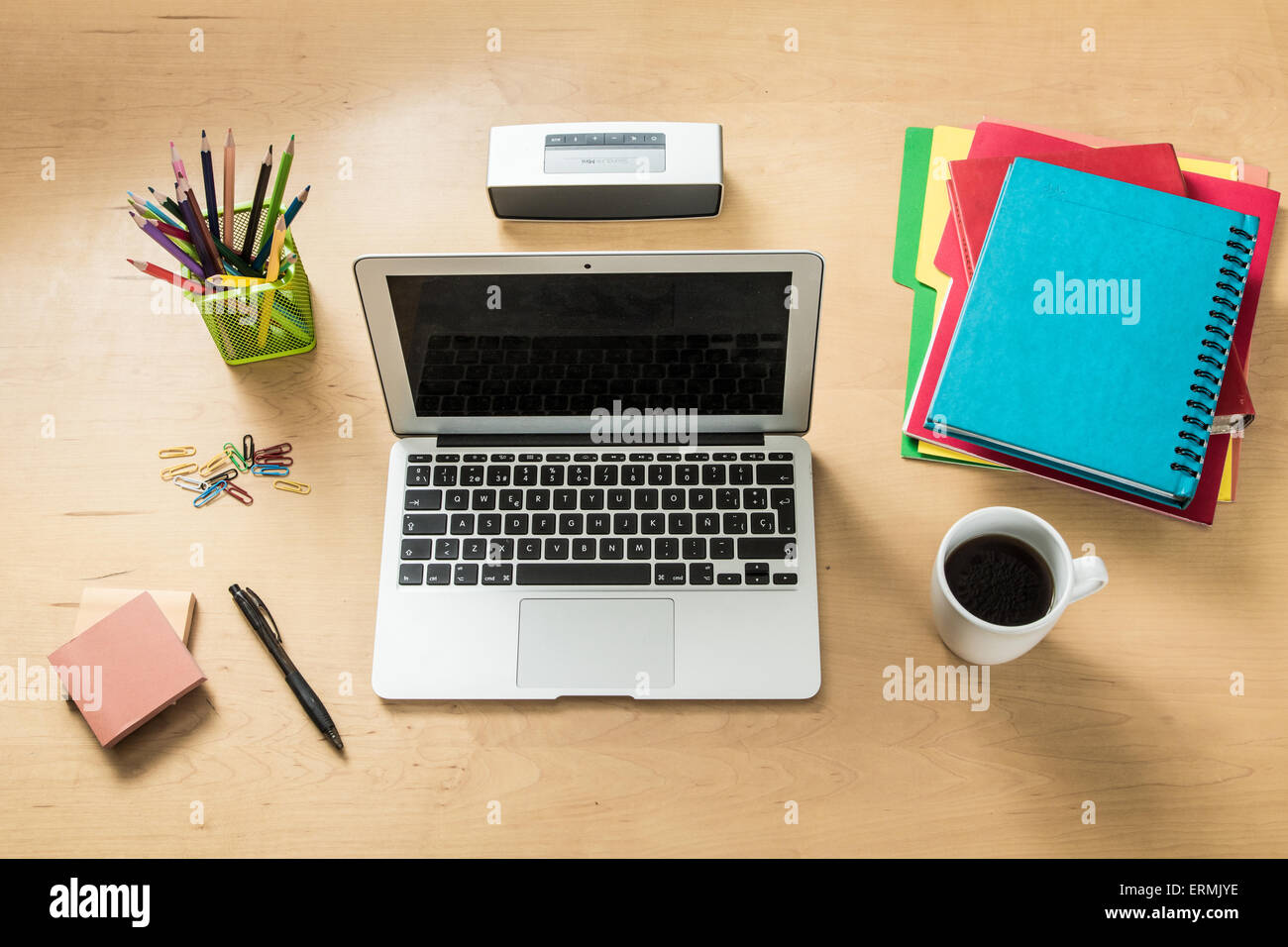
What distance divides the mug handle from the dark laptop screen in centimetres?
29

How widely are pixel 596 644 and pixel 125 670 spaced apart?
1.37 ft

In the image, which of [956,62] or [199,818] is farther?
[956,62]

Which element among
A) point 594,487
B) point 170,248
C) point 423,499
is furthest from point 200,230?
point 594,487

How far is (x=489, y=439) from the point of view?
0.90 meters

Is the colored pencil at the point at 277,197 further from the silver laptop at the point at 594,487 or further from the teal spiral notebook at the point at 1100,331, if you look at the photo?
the teal spiral notebook at the point at 1100,331

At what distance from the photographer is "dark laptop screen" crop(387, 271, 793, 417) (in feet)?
2.52

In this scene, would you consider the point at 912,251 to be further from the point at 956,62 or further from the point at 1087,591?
the point at 1087,591

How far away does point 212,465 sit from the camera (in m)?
0.92

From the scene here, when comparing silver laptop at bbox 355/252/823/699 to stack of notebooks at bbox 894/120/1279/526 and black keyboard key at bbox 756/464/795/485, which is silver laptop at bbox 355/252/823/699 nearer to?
black keyboard key at bbox 756/464/795/485

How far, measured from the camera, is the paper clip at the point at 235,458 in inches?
36.1

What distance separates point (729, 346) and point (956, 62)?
52cm

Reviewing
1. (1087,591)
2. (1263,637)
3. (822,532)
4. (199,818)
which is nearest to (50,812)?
(199,818)

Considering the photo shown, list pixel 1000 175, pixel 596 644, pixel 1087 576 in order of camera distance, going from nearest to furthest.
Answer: pixel 1087 576, pixel 596 644, pixel 1000 175

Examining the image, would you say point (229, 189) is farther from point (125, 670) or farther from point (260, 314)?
point (125, 670)
